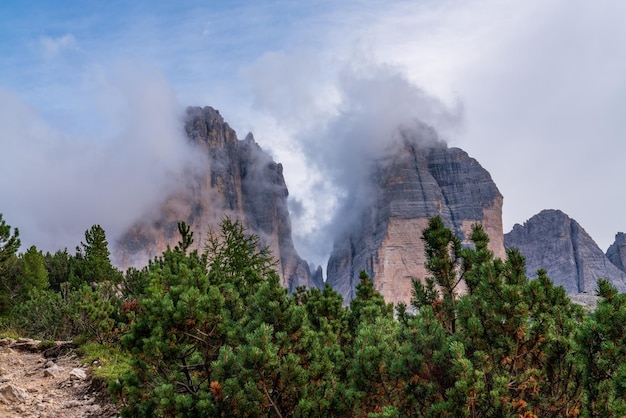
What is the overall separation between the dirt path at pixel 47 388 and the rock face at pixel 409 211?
133556mm

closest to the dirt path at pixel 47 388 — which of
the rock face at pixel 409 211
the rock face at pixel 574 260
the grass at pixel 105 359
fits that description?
the grass at pixel 105 359

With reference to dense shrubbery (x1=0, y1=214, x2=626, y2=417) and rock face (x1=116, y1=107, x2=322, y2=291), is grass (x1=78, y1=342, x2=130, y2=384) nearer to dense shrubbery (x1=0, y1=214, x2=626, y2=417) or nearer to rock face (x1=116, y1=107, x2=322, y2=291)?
dense shrubbery (x1=0, y1=214, x2=626, y2=417)

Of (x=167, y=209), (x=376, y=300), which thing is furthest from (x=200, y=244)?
(x=376, y=300)

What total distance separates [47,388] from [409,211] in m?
153

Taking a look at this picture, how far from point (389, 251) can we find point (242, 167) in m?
54.2

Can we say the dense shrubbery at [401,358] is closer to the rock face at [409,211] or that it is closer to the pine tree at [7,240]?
the pine tree at [7,240]

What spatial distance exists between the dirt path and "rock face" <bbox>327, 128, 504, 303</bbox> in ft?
438

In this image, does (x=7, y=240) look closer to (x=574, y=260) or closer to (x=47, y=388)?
(x=47, y=388)

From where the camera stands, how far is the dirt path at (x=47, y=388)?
12867 millimetres

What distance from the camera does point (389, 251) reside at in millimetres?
156750

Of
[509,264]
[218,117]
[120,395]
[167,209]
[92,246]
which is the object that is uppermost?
[218,117]

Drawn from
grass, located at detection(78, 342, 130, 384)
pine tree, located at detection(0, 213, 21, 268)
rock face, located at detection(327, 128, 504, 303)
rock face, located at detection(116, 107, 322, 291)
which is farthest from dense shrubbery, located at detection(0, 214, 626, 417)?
rock face, located at detection(327, 128, 504, 303)

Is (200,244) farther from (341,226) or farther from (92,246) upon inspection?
(92,246)

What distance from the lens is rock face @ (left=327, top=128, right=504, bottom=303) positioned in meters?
156
